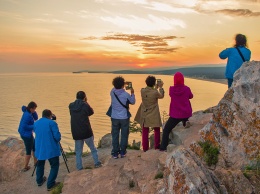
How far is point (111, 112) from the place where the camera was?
9781 mm

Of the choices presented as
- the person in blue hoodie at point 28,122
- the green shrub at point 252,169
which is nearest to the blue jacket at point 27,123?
the person in blue hoodie at point 28,122

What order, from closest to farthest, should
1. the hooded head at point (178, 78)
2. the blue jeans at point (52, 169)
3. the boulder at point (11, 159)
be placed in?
1. the hooded head at point (178, 78)
2. the blue jeans at point (52, 169)
3. the boulder at point (11, 159)

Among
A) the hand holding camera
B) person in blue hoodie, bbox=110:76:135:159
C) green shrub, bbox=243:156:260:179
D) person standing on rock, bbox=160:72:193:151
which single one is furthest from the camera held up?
green shrub, bbox=243:156:260:179

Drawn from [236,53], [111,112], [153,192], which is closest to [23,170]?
[111,112]

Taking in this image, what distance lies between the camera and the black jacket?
938cm

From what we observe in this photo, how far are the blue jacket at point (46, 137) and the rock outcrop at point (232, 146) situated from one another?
15.8ft

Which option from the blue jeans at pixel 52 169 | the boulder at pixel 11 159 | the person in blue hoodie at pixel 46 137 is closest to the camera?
the person in blue hoodie at pixel 46 137

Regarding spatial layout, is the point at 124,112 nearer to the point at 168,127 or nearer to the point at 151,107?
the point at 151,107

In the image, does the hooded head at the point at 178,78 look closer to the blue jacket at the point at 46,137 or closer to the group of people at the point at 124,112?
the group of people at the point at 124,112

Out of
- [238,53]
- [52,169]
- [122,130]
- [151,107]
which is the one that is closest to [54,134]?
[52,169]

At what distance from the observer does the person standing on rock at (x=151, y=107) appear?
30.3 feet

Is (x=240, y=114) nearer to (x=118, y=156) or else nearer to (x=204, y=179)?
(x=204, y=179)

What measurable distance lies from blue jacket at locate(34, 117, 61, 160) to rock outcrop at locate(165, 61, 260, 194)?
4818 mm

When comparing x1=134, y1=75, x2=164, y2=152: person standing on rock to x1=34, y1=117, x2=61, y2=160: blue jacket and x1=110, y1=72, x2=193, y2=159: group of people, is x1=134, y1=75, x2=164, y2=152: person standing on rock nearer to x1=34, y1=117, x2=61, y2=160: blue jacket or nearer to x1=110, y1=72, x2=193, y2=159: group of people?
x1=110, y1=72, x2=193, y2=159: group of people
